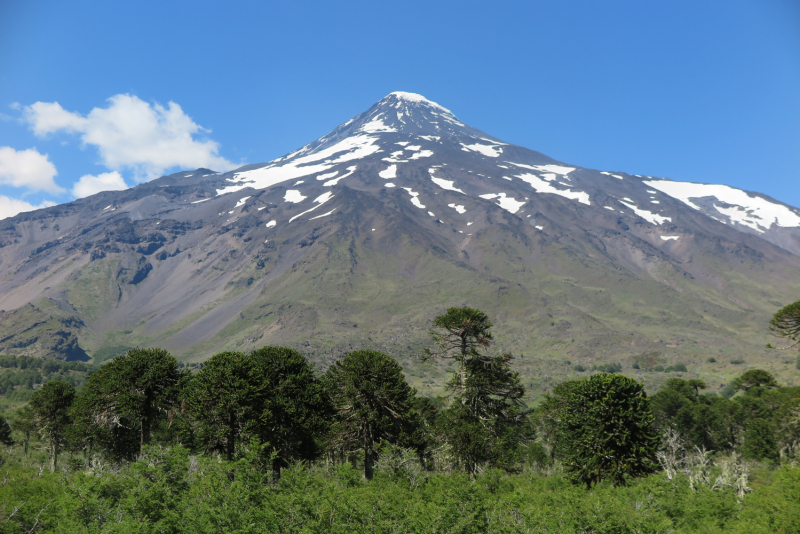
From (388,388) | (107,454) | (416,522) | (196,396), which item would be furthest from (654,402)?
(107,454)

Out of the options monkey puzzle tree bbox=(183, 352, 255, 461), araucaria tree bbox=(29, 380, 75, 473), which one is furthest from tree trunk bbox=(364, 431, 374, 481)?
araucaria tree bbox=(29, 380, 75, 473)

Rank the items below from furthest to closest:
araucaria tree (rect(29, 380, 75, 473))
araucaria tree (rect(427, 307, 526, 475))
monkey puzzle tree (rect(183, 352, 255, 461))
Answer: araucaria tree (rect(29, 380, 75, 473))
araucaria tree (rect(427, 307, 526, 475))
monkey puzzle tree (rect(183, 352, 255, 461))

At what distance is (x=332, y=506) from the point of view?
90.7 feet

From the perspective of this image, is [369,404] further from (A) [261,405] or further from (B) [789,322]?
(B) [789,322]

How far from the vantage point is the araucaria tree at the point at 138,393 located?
41594 millimetres

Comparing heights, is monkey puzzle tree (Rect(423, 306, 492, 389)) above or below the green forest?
above

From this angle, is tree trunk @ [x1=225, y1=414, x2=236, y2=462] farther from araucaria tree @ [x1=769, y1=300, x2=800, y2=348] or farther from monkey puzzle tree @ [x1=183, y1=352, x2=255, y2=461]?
araucaria tree @ [x1=769, y1=300, x2=800, y2=348]

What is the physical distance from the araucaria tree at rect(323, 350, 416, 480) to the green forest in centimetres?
14

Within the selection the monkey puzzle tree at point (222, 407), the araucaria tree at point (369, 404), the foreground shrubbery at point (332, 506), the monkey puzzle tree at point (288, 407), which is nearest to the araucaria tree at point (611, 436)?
the foreground shrubbery at point (332, 506)

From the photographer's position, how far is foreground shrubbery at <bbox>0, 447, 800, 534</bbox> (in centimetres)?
2569

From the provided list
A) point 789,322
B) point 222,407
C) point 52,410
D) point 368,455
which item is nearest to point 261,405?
point 222,407

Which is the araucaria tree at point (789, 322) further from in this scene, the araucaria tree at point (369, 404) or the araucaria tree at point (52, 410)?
the araucaria tree at point (52, 410)

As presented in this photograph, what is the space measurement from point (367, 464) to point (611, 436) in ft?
68.1

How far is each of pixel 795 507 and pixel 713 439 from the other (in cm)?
4626
